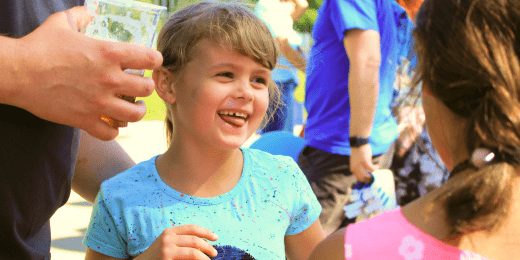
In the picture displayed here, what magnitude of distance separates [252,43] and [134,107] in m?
0.59

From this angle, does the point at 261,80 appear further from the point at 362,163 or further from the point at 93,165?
the point at 362,163

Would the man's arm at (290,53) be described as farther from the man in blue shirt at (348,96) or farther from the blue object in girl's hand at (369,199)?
the blue object in girl's hand at (369,199)

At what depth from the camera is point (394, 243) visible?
0.98 m

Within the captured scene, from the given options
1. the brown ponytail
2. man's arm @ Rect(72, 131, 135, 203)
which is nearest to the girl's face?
man's arm @ Rect(72, 131, 135, 203)

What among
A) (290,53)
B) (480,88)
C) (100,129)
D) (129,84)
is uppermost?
(480,88)

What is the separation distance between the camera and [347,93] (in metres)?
2.38

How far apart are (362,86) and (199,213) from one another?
1.11m

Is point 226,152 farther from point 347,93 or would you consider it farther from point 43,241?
point 347,93

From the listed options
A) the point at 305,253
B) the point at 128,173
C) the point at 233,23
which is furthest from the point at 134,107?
the point at 305,253

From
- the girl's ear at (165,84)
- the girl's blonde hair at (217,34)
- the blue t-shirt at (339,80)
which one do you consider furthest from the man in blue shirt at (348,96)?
the girl's ear at (165,84)

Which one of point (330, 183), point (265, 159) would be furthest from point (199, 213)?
point (330, 183)

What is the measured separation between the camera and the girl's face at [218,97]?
59.8 inches

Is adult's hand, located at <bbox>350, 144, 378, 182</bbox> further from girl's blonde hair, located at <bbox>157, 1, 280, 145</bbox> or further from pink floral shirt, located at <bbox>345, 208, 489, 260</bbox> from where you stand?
pink floral shirt, located at <bbox>345, 208, 489, 260</bbox>

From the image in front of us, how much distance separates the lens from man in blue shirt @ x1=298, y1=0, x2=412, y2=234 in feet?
7.34
